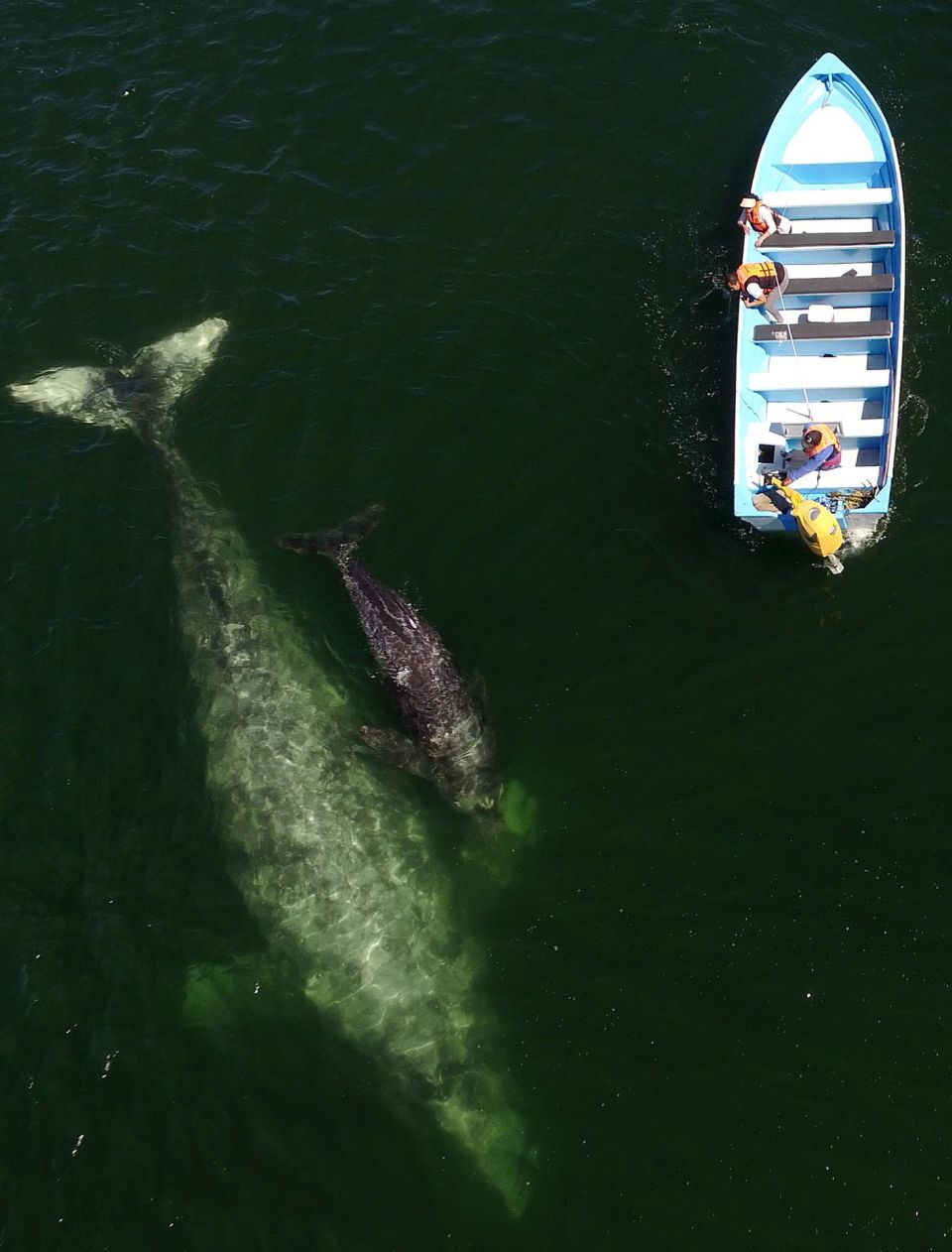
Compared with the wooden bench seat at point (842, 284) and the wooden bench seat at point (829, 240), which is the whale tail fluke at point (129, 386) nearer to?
the wooden bench seat at point (829, 240)

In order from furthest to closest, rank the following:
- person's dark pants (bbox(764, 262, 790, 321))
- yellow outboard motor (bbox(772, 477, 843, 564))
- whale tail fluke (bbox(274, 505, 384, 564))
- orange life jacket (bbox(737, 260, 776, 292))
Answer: person's dark pants (bbox(764, 262, 790, 321)) → orange life jacket (bbox(737, 260, 776, 292)) → whale tail fluke (bbox(274, 505, 384, 564)) → yellow outboard motor (bbox(772, 477, 843, 564))

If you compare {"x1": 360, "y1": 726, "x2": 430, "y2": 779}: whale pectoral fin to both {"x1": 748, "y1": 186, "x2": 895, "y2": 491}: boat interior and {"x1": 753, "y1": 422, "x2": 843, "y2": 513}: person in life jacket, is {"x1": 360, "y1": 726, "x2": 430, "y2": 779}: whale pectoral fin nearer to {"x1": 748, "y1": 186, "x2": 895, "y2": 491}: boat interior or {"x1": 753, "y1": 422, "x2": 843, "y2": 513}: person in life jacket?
{"x1": 753, "y1": 422, "x2": 843, "y2": 513}: person in life jacket

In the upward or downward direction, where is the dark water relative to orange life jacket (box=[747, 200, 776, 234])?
downward

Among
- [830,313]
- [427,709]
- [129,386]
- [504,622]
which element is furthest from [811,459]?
[129,386]

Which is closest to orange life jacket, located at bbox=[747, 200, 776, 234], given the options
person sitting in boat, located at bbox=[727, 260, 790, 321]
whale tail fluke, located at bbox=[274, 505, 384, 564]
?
person sitting in boat, located at bbox=[727, 260, 790, 321]

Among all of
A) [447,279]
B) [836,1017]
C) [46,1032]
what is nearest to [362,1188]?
[46,1032]

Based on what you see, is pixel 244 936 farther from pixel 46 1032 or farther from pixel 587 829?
pixel 587 829

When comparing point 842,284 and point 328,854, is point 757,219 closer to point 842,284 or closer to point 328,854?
point 842,284
